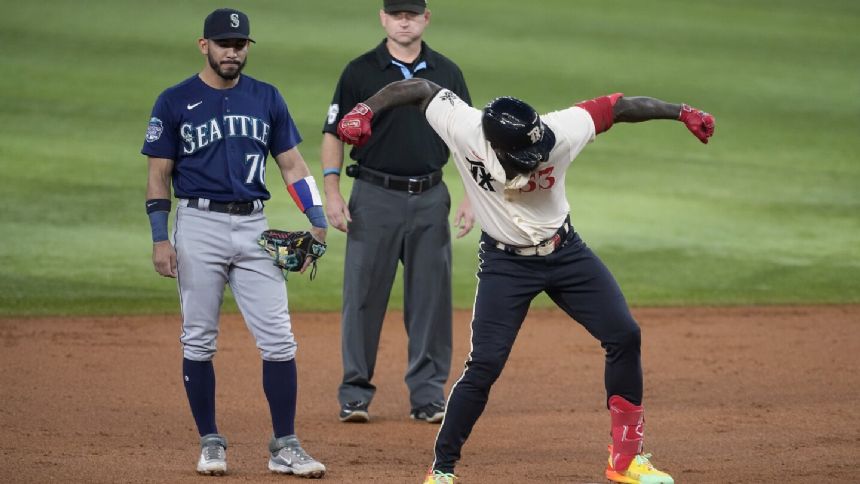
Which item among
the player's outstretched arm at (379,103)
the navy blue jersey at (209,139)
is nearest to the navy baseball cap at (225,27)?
the navy blue jersey at (209,139)

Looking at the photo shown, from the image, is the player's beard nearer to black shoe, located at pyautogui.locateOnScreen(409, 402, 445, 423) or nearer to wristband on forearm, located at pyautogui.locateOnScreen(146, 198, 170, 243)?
wristband on forearm, located at pyautogui.locateOnScreen(146, 198, 170, 243)

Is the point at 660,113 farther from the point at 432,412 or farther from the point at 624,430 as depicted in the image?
the point at 432,412

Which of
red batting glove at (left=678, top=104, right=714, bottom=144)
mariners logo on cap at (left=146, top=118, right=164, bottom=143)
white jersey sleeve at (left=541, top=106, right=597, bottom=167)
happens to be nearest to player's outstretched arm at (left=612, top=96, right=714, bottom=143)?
red batting glove at (left=678, top=104, right=714, bottom=144)

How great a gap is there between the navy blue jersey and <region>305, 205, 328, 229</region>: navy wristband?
27 centimetres

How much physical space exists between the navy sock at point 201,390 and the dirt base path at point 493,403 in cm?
21

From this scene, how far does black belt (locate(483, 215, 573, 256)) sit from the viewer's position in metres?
5.34

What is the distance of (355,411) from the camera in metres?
6.84

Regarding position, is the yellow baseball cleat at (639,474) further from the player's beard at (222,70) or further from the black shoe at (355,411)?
the player's beard at (222,70)

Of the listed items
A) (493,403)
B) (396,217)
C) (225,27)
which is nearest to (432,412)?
(493,403)

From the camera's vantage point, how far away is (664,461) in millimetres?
5977

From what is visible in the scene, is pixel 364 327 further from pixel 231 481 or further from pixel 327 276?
pixel 327 276

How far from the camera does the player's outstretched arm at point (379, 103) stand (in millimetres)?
5254

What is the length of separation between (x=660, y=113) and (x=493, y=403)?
8.23 ft

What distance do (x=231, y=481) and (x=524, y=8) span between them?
14658 mm
